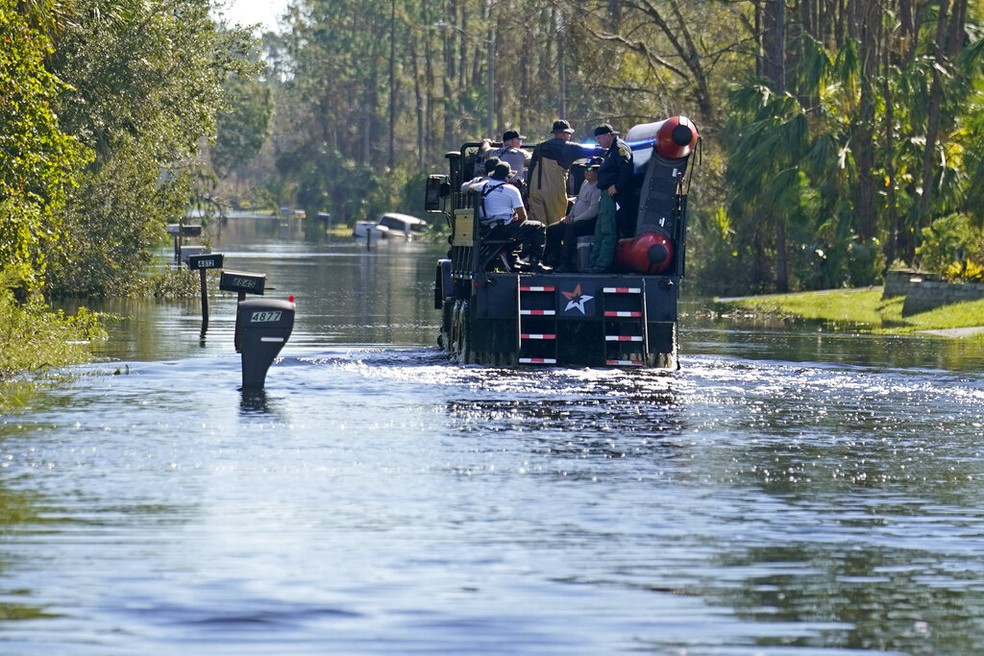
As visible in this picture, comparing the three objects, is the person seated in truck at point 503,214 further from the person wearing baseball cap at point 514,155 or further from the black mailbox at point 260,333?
the black mailbox at point 260,333

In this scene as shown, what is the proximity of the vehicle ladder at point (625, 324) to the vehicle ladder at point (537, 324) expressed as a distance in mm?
619

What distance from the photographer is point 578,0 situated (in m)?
49.0

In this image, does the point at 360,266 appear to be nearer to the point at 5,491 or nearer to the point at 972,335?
the point at 972,335

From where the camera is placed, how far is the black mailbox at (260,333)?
1972cm

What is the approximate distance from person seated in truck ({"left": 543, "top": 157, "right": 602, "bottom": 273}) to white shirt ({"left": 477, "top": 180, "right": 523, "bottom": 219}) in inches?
37.1

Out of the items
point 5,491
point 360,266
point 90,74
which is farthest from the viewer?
point 360,266

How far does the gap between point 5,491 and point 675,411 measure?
7481 millimetres

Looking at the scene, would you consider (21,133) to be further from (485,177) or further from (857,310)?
(857,310)

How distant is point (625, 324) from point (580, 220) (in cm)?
194

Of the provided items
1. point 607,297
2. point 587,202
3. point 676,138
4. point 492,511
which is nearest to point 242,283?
point 587,202

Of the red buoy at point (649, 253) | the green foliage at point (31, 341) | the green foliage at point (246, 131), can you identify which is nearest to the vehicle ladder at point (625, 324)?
the red buoy at point (649, 253)

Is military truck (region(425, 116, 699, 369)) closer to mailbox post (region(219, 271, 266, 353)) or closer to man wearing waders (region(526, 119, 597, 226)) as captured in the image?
man wearing waders (region(526, 119, 597, 226))

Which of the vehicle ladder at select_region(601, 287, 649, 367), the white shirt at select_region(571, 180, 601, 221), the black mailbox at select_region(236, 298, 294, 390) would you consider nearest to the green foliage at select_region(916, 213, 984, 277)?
the white shirt at select_region(571, 180, 601, 221)

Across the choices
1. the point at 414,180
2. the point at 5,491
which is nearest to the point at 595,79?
the point at 5,491
